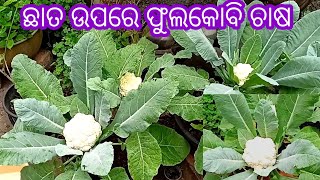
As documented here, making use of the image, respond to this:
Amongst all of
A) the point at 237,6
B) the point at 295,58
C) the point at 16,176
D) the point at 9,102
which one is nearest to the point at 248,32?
the point at 237,6

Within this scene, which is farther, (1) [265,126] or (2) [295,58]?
(2) [295,58]

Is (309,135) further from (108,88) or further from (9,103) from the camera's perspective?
(9,103)

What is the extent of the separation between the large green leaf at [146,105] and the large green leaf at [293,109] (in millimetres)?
270

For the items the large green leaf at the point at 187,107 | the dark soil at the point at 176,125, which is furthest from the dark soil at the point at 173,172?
the large green leaf at the point at 187,107

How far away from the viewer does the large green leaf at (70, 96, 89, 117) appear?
1256mm

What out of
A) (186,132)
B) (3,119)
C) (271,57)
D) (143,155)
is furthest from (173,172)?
(3,119)

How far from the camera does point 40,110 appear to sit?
120cm

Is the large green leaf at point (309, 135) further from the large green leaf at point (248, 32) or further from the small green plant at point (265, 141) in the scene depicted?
the large green leaf at point (248, 32)

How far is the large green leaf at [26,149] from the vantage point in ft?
3.74

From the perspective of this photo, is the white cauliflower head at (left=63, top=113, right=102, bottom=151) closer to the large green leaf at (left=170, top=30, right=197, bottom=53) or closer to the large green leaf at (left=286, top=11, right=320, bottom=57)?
the large green leaf at (left=170, top=30, right=197, bottom=53)

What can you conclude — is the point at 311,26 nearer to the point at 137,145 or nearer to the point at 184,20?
the point at 184,20

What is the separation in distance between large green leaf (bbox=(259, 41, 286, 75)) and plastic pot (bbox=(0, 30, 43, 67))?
103 centimetres

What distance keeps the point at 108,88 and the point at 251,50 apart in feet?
1.43

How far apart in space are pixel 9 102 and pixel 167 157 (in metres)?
0.79
